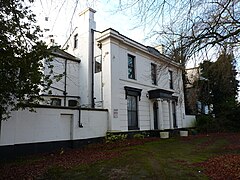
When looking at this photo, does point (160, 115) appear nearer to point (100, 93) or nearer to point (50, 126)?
point (100, 93)

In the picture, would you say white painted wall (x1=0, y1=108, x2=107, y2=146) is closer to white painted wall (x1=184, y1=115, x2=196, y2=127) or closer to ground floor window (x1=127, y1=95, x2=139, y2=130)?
ground floor window (x1=127, y1=95, x2=139, y2=130)

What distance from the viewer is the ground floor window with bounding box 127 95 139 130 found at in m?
16.5

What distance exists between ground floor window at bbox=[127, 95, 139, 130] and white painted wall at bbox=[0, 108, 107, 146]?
252 centimetres

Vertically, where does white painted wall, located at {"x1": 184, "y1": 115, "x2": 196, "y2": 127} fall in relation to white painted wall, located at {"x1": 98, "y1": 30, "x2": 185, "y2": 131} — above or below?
below

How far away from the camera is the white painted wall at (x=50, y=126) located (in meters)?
9.53

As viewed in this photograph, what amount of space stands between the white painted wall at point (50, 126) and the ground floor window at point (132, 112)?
2521mm

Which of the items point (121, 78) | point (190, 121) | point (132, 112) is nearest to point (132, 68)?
point (121, 78)

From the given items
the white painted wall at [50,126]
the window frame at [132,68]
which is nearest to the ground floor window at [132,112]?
the window frame at [132,68]

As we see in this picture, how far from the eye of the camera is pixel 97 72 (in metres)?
16.7

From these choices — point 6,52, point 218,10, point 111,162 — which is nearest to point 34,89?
point 6,52

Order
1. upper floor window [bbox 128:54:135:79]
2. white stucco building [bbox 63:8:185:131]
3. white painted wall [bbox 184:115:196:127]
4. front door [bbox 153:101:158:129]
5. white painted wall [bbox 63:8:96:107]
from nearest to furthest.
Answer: white stucco building [bbox 63:8:185:131] < white painted wall [bbox 63:8:96:107] < upper floor window [bbox 128:54:135:79] < front door [bbox 153:101:158:129] < white painted wall [bbox 184:115:196:127]

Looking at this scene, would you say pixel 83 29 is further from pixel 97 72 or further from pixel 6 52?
pixel 6 52

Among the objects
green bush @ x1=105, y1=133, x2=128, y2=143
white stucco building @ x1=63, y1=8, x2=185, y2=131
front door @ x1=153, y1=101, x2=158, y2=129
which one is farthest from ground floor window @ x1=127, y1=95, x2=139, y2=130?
front door @ x1=153, y1=101, x2=158, y2=129

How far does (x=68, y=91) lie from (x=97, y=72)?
2.86 meters
